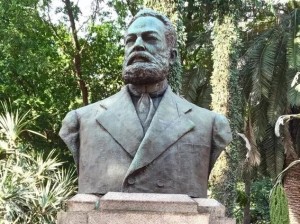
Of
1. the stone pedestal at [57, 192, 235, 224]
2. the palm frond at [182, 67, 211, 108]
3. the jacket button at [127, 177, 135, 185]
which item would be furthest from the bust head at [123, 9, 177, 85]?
the palm frond at [182, 67, 211, 108]

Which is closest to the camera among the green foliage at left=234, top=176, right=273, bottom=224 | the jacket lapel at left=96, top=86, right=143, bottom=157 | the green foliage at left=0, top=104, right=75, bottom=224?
the jacket lapel at left=96, top=86, right=143, bottom=157

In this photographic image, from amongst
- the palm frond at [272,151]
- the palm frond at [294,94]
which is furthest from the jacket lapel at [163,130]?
the palm frond at [272,151]

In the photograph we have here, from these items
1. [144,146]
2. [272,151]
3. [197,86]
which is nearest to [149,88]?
[144,146]

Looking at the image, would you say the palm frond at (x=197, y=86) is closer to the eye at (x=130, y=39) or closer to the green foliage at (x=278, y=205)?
the green foliage at (x=278, y=205)

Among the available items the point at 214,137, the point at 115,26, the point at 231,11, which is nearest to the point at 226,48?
the point at 231,11

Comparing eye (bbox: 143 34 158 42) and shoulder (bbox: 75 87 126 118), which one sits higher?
eye (bbox: 143 34 158 42)

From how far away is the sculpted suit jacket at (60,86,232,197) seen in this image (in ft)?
15.3

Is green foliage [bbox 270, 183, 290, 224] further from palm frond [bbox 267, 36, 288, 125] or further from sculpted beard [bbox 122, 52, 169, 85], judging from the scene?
palm frond [bbox 267, 36, 288, 125]

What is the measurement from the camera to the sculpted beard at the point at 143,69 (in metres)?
4.89

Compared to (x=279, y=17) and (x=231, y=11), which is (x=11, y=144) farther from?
(x=279, y=17)

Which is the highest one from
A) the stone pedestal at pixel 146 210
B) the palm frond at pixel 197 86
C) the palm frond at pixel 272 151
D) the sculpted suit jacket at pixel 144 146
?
the palm frond at pixel 197 86

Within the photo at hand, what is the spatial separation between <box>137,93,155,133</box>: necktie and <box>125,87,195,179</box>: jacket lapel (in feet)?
0.23

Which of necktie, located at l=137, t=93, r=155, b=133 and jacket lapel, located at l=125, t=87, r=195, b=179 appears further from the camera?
necktie, located at l=137, t=93, r=155, b=133

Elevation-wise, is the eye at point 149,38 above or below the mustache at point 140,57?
above
